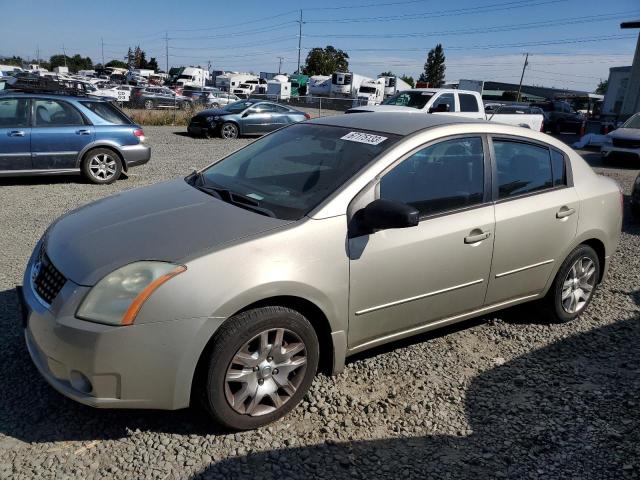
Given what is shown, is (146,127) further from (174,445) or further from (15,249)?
(174,445)

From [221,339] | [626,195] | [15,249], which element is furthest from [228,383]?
[626,195]

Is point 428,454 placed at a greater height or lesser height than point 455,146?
lesser

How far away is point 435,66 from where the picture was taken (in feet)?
323

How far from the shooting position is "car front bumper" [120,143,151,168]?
30.2 ft

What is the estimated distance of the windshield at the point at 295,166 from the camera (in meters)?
3.16

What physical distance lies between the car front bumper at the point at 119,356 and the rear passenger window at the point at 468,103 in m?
14.1

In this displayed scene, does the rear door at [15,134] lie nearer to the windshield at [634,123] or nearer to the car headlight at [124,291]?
the car headlight at [124,291]

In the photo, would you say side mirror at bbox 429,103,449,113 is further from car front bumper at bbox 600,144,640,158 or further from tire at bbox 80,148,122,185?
tire at bbox 80,148,122,185

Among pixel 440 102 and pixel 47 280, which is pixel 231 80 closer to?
pixel 440 102

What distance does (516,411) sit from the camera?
10.5 feet

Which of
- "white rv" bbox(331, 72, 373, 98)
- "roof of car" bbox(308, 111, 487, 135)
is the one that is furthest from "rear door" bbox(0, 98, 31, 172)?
"white rv" bbox(331, 72, 373, 98)

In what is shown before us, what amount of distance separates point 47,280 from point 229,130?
1578 centimetres

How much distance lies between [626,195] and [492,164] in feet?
27.7

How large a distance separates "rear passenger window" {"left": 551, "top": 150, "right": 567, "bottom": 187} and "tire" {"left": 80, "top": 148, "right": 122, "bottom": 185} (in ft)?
24.2
